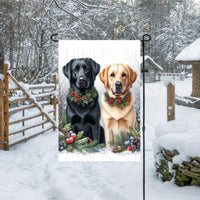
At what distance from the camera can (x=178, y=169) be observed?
2.83 metres

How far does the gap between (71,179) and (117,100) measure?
1.21 metres

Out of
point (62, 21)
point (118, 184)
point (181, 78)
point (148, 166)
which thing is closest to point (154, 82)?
point (181, 78)

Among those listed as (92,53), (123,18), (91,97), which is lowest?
(91,97)

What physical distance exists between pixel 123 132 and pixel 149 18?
444 cm

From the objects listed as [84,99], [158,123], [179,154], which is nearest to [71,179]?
[84,99]

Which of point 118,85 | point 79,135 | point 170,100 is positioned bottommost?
point 79,135

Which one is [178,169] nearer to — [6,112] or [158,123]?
[6,112]

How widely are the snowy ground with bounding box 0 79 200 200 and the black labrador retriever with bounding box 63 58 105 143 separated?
0.65m

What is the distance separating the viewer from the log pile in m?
2.70

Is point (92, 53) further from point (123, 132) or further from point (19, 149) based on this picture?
point (19, 149)

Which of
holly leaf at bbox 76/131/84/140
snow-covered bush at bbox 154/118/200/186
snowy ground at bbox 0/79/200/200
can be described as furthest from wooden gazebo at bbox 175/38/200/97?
holly leaf at bbox 76/131/84/140

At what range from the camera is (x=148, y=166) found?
3645 mm

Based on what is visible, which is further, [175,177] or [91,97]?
[175,177]

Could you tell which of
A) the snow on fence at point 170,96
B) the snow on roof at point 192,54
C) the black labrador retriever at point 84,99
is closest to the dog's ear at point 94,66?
the black labrador retriever at point 84,99
